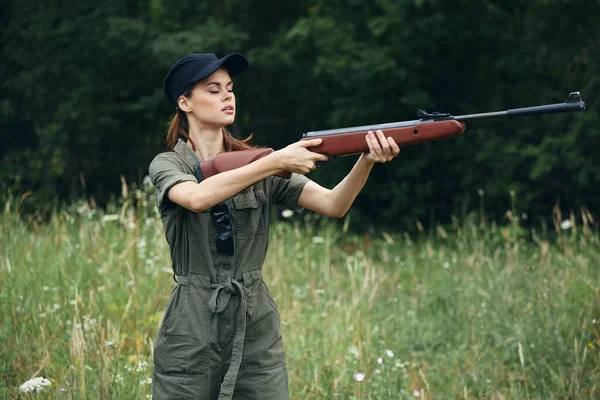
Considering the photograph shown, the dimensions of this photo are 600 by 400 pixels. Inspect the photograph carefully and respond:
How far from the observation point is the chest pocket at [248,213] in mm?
2920

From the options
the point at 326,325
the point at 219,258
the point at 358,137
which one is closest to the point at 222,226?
the point at 219,258

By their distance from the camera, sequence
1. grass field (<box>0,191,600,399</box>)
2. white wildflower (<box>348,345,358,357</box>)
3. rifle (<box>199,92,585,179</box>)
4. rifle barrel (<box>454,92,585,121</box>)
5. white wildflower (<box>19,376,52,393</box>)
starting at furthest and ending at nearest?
1. white wildflower (<box>348,345,358,357</box>)
2. grass field (<box>0,191,600,399</box>)
3. white wildflower (<box>19,376,52,393</box>)
4. rifle (<box>199,92,585,179</box>)
5. rifle barrel (<box>454,92,585,121</box>)

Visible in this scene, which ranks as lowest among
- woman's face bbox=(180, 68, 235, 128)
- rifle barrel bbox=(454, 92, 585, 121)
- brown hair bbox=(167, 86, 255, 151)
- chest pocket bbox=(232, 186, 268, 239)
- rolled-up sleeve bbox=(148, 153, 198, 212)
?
chest pocket bbox=(232, 186, 268, 239)

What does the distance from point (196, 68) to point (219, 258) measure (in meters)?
0.81

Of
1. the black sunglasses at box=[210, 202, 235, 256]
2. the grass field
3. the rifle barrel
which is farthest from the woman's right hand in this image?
the grass field

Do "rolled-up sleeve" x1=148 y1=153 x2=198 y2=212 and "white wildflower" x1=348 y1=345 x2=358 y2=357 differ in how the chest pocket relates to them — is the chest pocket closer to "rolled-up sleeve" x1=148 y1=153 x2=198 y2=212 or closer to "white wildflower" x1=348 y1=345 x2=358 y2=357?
"rolled-up sleeve" x1=148 y1=153 x2=198 y2=212

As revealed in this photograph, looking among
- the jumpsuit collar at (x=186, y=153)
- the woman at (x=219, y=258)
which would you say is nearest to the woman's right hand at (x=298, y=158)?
the woman at (x=219, y=258)

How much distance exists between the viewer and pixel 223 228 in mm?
2869

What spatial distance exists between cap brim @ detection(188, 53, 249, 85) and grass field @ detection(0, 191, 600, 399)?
1.51 metres

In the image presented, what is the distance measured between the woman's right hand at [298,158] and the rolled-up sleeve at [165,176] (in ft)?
1.20

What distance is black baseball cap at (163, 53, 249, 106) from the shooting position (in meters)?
3.00

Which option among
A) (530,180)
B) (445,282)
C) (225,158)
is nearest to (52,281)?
(225,158)

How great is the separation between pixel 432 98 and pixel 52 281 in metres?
7.56

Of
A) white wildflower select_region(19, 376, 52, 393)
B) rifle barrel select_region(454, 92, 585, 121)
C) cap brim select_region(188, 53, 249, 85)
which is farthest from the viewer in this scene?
white wildflower select_region(19, 376, 52, 393)
